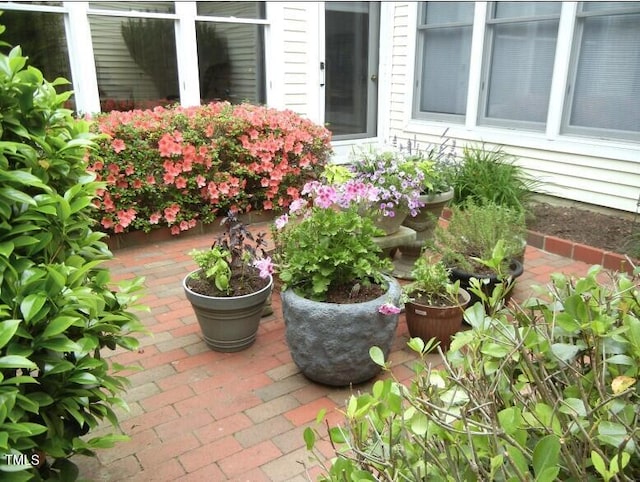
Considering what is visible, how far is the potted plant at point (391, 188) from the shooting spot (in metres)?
3.46

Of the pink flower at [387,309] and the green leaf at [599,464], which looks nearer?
the green leaf at [599,464]

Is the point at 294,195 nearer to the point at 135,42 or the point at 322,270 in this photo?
the point at 135,42

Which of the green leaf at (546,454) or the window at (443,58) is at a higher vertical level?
the window at (443,58)

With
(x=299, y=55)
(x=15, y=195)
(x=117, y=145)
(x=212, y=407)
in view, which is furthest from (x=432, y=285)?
(x=299, y=55)

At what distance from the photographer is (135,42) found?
5.76 meters

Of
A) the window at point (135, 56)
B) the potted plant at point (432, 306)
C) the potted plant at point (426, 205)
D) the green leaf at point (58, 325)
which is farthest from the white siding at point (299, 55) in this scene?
the green leaf at point (58, 325)

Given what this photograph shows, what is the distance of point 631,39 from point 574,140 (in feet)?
3.31

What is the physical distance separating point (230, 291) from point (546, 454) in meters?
2.30

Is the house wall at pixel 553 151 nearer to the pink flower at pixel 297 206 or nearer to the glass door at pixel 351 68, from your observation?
the glass door at pixel 351 68

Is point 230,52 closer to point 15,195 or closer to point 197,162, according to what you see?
point 197,162

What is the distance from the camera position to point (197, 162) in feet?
15.8

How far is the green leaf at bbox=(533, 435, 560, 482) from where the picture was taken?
31.1 inches

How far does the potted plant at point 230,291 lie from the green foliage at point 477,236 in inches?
52.2

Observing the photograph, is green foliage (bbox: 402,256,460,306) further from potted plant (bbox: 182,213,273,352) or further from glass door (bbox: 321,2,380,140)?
glass door (bbox: 321,2,380,140)
